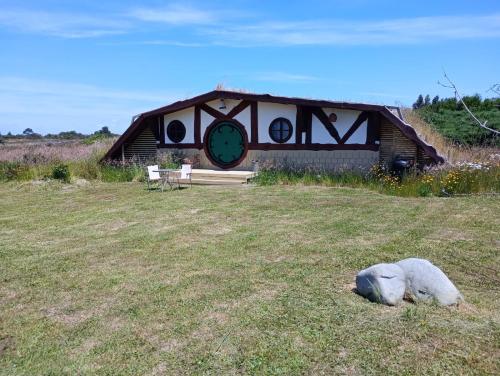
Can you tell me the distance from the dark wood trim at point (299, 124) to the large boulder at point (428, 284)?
1107 centimetres

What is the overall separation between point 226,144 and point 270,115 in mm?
1917

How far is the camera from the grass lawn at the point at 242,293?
3.44 metres

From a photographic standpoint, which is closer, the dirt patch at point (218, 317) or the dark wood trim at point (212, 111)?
the dirt patch at point (218, 317)

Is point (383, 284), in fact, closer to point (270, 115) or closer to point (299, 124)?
point (299, 124)

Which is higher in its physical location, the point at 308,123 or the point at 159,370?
the point at 308,123

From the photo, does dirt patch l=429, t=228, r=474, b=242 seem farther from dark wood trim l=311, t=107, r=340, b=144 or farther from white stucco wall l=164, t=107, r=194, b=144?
white stucco wall l=164, t=107, r=194, b=144

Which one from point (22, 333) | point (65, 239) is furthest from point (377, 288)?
point (65, 239)

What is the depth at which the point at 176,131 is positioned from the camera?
17531mm

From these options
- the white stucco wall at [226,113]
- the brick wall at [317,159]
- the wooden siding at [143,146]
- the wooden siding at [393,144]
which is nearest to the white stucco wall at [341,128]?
the brick wall at [317,159]

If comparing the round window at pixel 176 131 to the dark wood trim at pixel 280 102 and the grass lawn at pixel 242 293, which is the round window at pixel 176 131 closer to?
the dark wood trim at pixel 280 102

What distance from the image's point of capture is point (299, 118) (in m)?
15.2

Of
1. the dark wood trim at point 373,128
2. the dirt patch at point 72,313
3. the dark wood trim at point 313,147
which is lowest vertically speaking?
the dirt patch at point 72,313

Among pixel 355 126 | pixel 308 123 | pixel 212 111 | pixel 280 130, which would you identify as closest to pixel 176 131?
pixel 212 111

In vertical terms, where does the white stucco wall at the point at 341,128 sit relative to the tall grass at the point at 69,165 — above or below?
above
